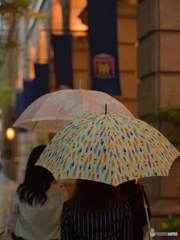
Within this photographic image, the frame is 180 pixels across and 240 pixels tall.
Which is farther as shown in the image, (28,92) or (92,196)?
(28,92)

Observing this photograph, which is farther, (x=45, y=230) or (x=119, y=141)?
(x=45, y=230)

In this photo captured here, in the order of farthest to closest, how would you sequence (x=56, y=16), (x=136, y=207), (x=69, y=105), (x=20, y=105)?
1. (x=20, y=105)
2. (x=56, y=16)
3. (x=69, y=105)
4. (x=136, y=207)

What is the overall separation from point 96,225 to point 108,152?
55 centimetres

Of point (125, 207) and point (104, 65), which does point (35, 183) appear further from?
point (104, 65)

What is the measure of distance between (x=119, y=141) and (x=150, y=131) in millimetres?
423

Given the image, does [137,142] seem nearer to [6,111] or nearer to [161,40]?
[161,40]

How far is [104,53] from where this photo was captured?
9.66 metres

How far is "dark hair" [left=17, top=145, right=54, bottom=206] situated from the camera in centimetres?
460

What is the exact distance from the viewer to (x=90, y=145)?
3.48 m

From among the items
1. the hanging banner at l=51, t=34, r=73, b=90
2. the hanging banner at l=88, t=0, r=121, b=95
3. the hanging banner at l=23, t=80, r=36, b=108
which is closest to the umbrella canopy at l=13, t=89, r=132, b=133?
the hanging banner at l=88, t=0, r=121, b=95

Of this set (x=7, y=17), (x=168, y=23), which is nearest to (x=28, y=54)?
(x=7, y=17)

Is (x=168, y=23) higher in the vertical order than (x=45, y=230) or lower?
higher

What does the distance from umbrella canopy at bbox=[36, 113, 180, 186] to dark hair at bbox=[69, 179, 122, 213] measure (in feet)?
0.45

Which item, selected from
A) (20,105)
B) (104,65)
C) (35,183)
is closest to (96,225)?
(35,183)
